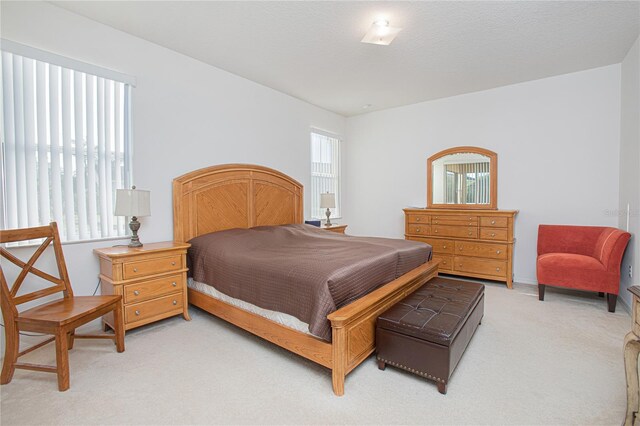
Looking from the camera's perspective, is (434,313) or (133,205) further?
(133,205)

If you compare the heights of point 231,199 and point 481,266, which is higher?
point 231,199

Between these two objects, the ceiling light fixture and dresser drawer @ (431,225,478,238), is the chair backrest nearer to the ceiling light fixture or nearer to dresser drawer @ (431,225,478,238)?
the ceiling light fixture

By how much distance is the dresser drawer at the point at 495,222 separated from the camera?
4.15 m

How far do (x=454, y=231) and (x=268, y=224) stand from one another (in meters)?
2.69

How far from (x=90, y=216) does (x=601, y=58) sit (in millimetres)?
5686

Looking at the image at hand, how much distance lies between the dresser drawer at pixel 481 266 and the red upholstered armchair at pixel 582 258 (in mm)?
487

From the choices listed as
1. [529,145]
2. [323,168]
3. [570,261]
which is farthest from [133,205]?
[529,145]

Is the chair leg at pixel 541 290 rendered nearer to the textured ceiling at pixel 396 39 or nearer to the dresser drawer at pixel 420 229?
the dresser drawer at pixel 420 229

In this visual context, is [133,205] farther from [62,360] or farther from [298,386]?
[298,386]

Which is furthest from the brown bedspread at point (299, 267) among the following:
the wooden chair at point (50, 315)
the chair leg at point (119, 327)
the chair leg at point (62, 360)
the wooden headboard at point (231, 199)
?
the chair leg at point (62, 360)

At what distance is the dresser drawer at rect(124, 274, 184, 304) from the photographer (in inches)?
104

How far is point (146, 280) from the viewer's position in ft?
8.95

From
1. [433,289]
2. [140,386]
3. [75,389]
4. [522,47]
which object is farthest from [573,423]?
[522,47]

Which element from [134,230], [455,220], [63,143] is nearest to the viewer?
[63,143]
